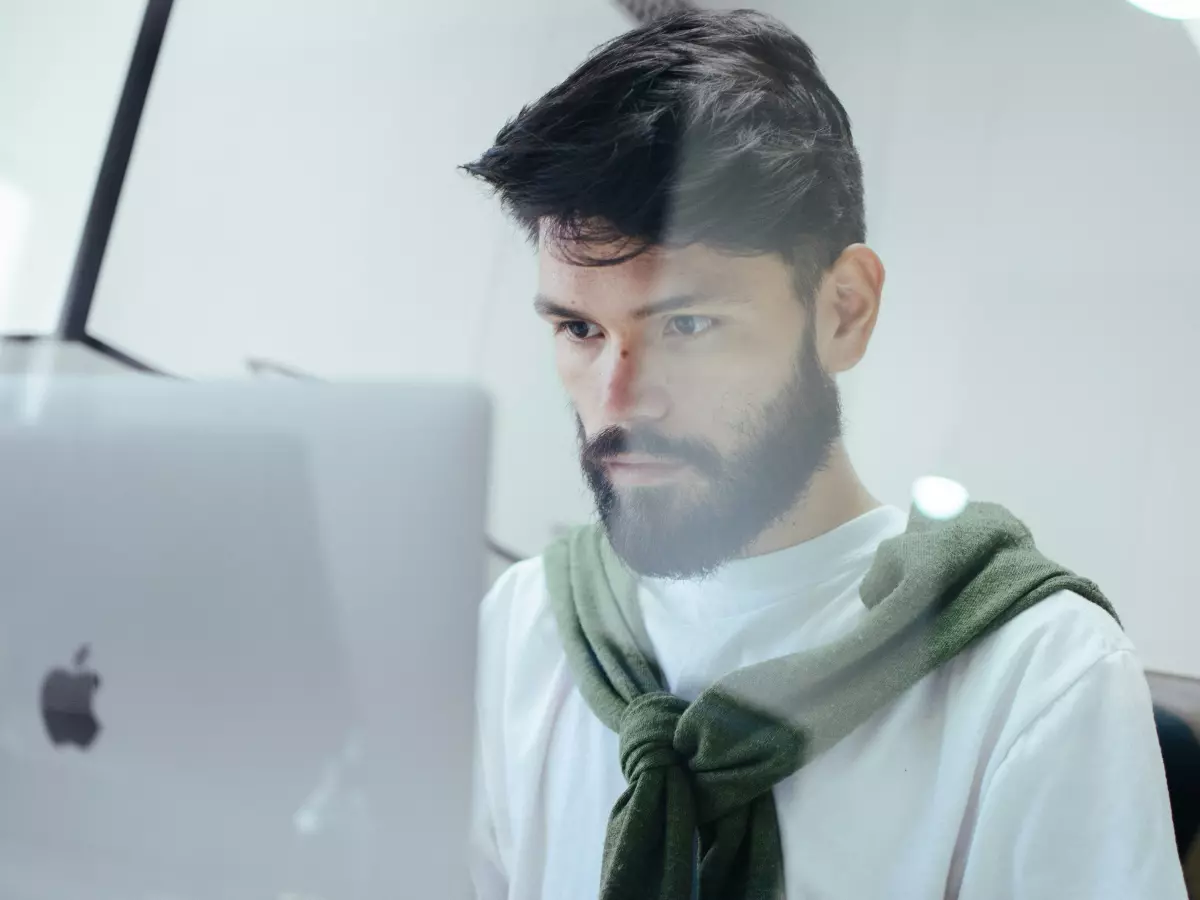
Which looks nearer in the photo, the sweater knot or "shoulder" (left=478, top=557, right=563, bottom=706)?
the sweater knot

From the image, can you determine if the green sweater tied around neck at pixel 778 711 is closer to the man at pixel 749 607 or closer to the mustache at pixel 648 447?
the man at pixel 749 607

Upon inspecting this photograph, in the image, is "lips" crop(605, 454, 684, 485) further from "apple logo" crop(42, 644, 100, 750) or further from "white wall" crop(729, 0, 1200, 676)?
"apple logo" crop(42, 644, 100, 750)

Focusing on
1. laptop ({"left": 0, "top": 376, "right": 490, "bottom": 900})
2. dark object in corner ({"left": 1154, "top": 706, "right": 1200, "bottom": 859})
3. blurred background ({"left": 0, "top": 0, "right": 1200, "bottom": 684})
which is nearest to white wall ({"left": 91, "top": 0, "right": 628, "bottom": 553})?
blurred background ({"left": 0, "top": 0, "right": 1200, "bottom": 684})

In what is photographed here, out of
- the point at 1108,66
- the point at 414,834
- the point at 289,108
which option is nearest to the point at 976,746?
the point at 414,834

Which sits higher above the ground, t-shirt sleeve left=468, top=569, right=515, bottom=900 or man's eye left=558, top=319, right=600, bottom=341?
man's eye left=558, top=319, right=600, bottom=341

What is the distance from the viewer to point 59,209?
1034 millimetres

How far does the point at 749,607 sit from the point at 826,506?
0.09m

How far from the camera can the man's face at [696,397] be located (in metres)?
0.68

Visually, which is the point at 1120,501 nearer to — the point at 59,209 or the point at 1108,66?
the point at 1108,66

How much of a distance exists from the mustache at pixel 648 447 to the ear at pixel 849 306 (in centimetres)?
11

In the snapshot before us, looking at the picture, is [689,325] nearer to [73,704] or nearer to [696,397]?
[696,397]

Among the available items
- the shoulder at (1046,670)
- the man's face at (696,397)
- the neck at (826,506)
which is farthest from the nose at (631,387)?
the shoulder at (1046,670)

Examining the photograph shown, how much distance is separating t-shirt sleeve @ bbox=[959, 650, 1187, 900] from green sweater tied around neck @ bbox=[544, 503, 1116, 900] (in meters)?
0.06

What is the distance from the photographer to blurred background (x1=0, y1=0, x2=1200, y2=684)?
26.2 inches
